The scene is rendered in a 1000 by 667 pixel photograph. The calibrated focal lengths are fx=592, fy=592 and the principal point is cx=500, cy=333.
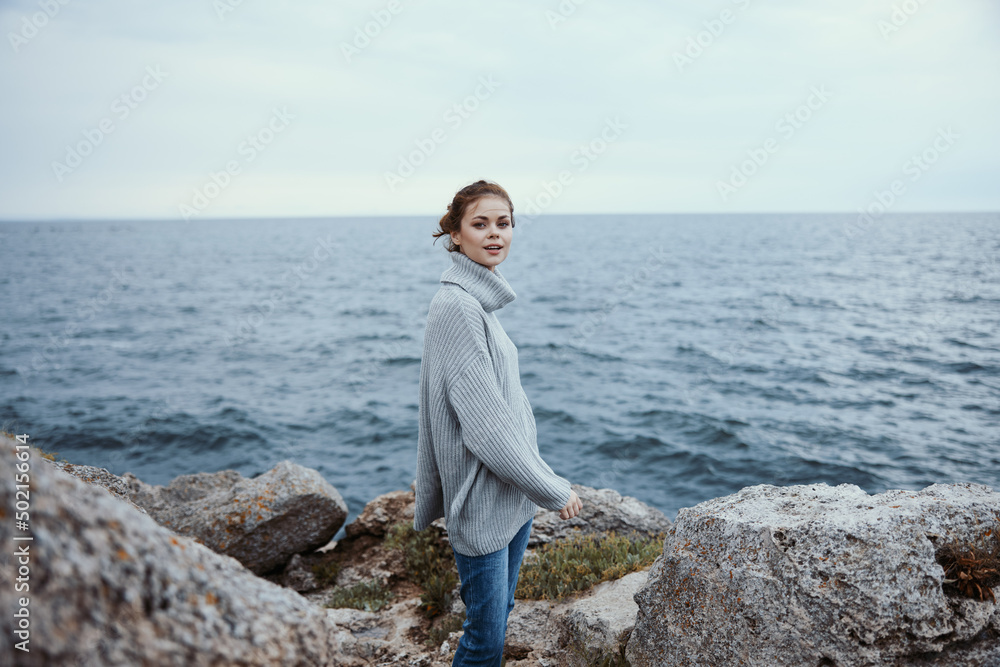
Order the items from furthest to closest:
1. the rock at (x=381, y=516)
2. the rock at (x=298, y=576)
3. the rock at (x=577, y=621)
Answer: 1. the rock at (x=381, y=516)
2. the rock at (x=298, y=576)
3. the rock at (x=577, y=621)

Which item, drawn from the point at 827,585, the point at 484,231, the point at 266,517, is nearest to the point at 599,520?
the point at 266,517

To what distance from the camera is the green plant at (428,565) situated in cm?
578

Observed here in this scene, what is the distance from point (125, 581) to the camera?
1.58m

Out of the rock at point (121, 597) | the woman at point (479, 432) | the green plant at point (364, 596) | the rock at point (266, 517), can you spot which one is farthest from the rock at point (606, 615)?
the rock at point (266, 517)

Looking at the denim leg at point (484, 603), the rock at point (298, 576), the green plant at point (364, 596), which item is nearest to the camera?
the denim leg at point (484, 603)

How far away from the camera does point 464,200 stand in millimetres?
3348

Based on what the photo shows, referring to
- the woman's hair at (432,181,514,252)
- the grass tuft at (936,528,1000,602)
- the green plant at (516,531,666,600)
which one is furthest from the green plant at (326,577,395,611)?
the grass tuft at (936,528,1000,602)

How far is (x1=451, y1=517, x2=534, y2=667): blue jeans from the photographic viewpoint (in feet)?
10.4

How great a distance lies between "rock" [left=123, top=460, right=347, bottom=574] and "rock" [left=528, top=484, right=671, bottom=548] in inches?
100

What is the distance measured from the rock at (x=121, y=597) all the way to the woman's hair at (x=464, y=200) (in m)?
2.10

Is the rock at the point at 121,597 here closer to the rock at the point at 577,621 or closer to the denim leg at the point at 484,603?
the denim leg at the point at 484,603

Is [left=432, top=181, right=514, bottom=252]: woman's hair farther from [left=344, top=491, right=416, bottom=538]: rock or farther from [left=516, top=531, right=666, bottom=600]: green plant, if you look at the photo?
[left=344, top=491, right=416, bottom=538]: rock

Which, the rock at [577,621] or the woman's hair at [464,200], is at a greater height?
the woman's hair at [464,200]

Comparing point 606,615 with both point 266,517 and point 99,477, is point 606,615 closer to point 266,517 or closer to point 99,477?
point 99,477
